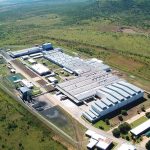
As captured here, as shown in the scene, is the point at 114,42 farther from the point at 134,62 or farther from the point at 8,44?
the point at 8,44

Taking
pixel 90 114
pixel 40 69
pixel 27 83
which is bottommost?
pixel 40 69

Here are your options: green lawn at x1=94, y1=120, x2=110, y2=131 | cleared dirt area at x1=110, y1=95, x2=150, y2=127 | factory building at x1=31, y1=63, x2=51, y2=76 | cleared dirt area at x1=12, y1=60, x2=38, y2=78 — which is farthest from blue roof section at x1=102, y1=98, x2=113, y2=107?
cleared dirt area at x1=12, y1=60, x2=38, y2=78

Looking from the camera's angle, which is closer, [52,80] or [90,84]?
[90,84]

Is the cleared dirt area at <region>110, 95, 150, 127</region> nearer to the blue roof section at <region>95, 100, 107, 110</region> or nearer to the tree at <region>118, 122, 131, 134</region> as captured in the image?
the blue roof section at <region>95, 100, 107, 110</region>

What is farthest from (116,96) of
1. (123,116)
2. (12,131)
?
(12,131)

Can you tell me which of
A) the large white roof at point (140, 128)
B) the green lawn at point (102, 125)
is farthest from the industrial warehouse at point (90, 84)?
the large white roof at point (140, 128)

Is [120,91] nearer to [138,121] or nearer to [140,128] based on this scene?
[138,121]

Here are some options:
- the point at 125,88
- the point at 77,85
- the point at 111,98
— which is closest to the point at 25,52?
the point at 77,85
